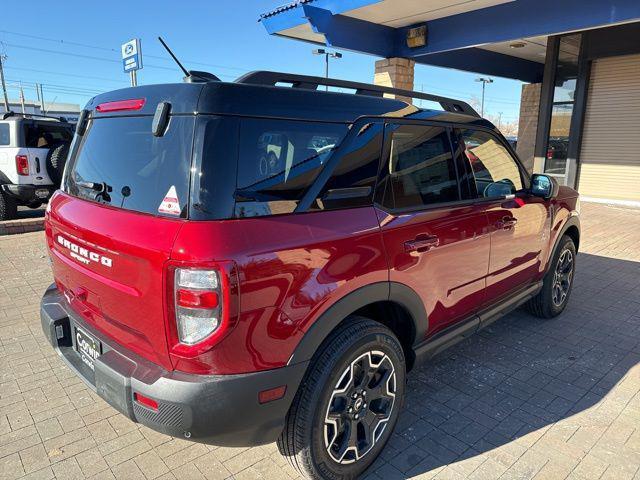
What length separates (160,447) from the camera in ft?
8.43

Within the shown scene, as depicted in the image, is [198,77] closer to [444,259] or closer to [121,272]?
[121,272]

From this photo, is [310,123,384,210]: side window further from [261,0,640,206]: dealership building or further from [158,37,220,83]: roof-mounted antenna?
[261,0,640,206]: dealership building

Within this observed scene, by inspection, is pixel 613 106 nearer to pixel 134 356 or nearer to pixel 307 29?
pixel 307 29

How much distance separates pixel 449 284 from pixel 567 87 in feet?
37.3

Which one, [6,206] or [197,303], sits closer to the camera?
[197,303]

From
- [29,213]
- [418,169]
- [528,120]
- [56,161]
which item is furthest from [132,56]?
[528,120]

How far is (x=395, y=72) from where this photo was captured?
1029cm

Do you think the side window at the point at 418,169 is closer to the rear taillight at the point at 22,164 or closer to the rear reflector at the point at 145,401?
the rear reflector at the point at 145,401

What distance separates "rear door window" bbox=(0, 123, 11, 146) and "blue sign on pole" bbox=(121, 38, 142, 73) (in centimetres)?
310

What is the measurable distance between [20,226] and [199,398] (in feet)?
24.4

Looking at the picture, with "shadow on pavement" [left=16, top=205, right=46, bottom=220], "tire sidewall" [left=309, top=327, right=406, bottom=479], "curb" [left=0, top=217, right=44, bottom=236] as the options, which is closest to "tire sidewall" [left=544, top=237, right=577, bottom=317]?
"tire sidewall" [left=309, top=327, right=406, bottom=479]

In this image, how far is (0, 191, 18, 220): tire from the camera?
344 inches

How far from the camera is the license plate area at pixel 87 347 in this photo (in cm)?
225

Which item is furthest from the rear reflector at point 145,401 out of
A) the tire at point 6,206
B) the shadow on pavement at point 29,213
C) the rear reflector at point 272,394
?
the shadow on pavement at point 29,213
